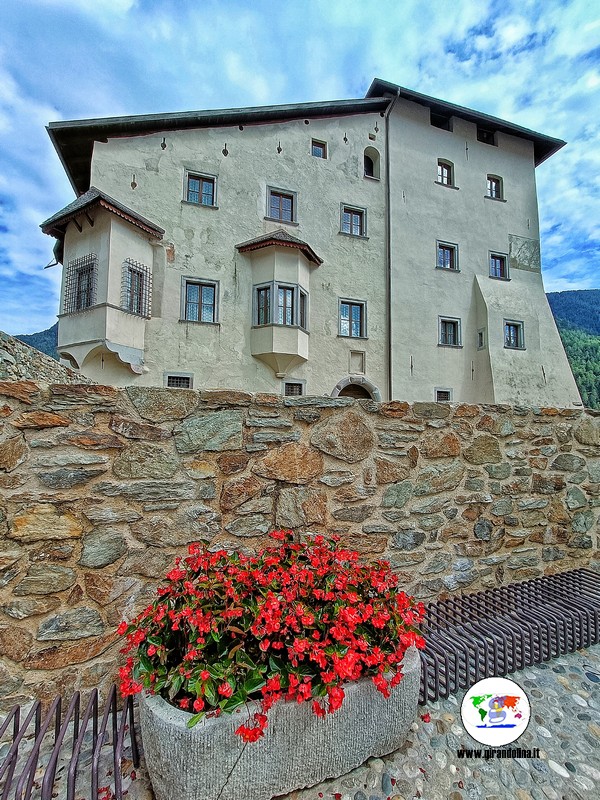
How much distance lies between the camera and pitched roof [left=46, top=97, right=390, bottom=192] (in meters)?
9.45

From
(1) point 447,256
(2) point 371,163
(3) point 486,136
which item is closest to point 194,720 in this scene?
(1) point 447,256

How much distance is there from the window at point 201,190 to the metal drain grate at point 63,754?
11157 mm

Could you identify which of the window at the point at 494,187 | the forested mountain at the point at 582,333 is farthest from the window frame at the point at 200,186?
the forested mountain at the point at 582,333

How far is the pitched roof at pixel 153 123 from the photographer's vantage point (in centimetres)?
945

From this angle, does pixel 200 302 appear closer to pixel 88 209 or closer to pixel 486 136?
pixel 88 209

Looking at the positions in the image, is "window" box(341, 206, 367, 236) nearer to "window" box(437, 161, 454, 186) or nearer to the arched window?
the arched window

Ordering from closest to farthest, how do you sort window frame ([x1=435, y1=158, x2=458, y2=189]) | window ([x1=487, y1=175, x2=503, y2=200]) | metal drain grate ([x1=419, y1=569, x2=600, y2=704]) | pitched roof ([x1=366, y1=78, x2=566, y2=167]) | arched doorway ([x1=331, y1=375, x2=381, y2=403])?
metal drain grate ([x1=419, y1=569, x2=600, y2=704])
arched doorway ([x1=331, y1=375, x2=381, y2=403])
pitched roof ([x1=366, y1=78, x2=566, y2=167])
window frame ([x1=435, y1=158, x2=458, y2=189])
window ([x1=487, y1=175, x2=503, y2=200])

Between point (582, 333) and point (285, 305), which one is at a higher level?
point (582, 333)

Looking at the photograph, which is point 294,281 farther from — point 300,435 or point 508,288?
point 300,435

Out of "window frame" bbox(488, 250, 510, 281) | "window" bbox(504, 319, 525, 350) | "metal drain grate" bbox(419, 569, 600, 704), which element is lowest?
"metal drain grate" bbox(419, 569, 600, 704)

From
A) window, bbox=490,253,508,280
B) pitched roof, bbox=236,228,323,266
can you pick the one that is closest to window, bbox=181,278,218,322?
pitched roof, bbox=236,228,323,266

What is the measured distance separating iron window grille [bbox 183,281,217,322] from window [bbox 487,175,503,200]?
35.2 feet

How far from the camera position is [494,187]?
14.1 metres

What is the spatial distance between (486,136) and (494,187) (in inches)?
74.0
